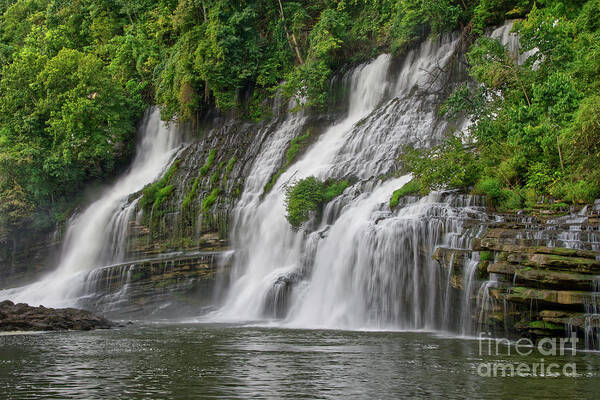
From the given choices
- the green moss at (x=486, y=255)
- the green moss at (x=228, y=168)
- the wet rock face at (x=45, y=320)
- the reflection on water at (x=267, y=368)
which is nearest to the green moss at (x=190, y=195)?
the green moss at (x=228, y=168)

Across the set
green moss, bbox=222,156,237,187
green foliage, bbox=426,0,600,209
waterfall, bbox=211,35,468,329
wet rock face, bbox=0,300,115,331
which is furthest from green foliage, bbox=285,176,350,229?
wet rock face, bbox=0,300,115,331

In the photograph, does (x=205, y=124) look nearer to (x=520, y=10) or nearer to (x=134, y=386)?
(x=520, y=10)

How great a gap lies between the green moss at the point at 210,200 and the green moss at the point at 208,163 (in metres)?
2.72

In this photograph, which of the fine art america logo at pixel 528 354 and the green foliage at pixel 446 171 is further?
the green foliage at pixel 446 171

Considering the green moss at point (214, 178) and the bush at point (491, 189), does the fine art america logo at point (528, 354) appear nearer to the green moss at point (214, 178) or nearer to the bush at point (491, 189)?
the bush at point (491, 189)

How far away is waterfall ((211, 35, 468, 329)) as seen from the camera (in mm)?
17422

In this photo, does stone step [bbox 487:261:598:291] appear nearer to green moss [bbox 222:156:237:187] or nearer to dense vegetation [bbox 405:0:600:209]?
dense vegetation [bbox 405:0:600:209]

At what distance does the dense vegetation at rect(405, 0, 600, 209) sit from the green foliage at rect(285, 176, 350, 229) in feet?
11.1

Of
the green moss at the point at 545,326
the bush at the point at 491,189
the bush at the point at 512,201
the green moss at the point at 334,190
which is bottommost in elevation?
the green moss at the point at 545,326

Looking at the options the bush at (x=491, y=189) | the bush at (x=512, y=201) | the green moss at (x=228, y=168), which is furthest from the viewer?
the green moss at (x=228, y=168)

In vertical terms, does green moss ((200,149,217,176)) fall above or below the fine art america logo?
above

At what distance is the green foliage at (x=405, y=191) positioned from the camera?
1978 cm

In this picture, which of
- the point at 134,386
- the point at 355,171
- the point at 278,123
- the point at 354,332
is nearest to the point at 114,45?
the point at 278,123

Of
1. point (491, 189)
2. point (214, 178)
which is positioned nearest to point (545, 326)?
point (491, 189)
